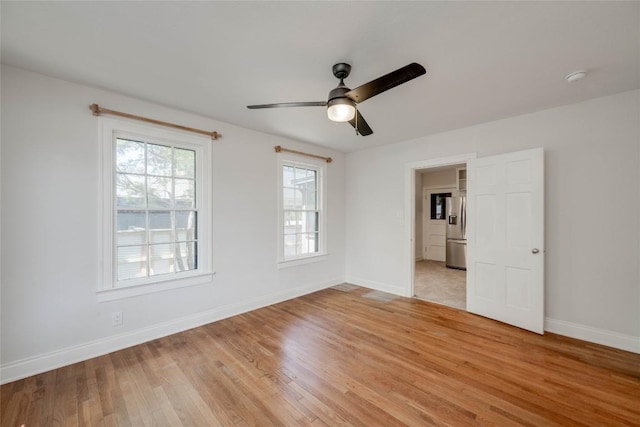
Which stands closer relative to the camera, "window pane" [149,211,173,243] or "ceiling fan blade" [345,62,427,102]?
"ceiling fan blade" [345,62,427,102]

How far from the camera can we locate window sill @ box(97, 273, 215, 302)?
254cm

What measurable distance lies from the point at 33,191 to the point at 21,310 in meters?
1.01

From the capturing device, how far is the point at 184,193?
3.13 metres

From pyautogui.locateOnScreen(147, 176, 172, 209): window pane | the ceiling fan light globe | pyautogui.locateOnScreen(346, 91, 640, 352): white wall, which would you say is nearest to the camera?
the ceiling fan light globe

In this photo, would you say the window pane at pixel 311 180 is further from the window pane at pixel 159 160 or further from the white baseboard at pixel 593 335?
the white baseboard at pixel 593 335

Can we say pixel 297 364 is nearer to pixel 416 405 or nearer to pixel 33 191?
pixel 416 405

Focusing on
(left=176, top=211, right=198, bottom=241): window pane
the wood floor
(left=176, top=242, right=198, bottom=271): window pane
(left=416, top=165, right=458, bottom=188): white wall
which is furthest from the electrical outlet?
(left=416, top=165, right=458, bottom=188): white wall

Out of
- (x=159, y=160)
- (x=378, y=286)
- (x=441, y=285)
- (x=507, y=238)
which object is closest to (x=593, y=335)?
(x=507, y=238)

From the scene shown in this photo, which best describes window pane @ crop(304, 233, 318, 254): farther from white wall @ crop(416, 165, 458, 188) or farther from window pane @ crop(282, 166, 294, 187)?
white wall @ crop(416, 165, 458, 188)

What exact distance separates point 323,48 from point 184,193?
230 cm

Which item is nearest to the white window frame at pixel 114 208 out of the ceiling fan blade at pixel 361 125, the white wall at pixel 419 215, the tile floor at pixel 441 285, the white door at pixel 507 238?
the ceiling fan blade at pixel 361 125

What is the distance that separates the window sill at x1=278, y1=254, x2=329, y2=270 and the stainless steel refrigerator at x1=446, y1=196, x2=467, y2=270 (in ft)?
11.6

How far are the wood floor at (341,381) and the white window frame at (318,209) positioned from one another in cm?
129

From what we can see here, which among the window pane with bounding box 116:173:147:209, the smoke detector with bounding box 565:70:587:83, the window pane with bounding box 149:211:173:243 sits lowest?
the window pane with bounding box 149:211:173:243
